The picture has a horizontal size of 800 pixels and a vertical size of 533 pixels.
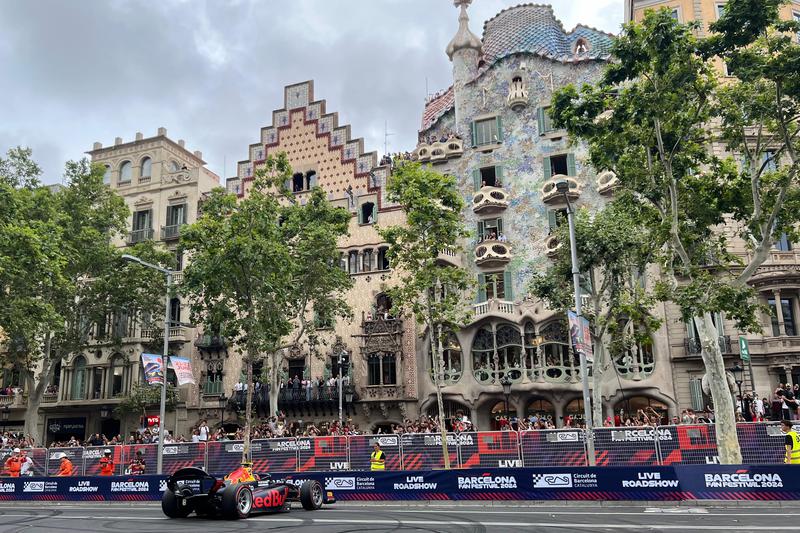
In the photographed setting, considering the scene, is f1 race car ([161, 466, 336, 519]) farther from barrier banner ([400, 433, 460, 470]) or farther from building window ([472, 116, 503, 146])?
building window ([472, 116, 503, 146])

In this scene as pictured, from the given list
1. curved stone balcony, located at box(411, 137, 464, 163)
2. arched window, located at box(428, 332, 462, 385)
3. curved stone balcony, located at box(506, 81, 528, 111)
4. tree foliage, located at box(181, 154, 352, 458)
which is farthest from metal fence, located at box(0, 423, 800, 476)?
curved stone balcony, located at box(506, 81, 528, 111)

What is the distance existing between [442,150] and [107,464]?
24513mm

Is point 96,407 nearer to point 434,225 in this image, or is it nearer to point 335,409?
point 335,409

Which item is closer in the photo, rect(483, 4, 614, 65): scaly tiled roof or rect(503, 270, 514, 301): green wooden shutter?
rect(503, 270, 514, 301): green wooden shutter

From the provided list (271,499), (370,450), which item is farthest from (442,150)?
(271,499)

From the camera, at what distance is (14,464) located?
88.1 feet

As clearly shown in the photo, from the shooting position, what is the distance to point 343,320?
38812 millimetres

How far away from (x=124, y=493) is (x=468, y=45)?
106ft

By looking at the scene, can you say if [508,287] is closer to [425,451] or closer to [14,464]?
[425,451]

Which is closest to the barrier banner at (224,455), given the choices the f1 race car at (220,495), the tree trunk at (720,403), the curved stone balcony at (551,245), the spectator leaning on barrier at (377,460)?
the spectator leaning on barrier at (377,460)

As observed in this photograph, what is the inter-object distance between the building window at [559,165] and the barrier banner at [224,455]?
72.8 feet

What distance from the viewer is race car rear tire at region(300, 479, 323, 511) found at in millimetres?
17688

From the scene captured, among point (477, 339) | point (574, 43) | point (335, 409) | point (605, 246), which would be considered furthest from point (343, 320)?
point (574, 43)

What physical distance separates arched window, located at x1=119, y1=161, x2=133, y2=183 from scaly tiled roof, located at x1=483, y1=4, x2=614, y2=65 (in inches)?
993
